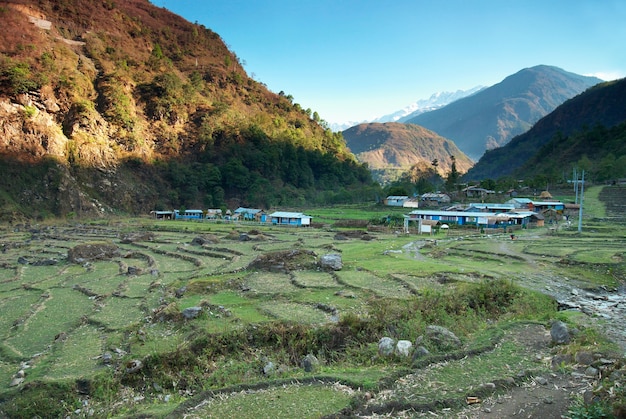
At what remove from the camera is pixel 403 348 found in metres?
12.5

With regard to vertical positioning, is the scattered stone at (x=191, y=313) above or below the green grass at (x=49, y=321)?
above

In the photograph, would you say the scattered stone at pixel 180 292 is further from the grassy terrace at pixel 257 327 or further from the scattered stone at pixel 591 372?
the scattered stone at pixel 591 372

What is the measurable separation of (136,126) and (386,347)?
94947 millimetres

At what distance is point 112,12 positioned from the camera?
411ft

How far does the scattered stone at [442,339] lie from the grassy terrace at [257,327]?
0.36 m

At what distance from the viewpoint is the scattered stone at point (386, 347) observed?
501 inches

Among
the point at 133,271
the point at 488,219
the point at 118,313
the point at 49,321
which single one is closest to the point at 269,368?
the point at 118,313

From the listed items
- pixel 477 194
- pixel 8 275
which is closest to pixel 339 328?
pixel 8 275

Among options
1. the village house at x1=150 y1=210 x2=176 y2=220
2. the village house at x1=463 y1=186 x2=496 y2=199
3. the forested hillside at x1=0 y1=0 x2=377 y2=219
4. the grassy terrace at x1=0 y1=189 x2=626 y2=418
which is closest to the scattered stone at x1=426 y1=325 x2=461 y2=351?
the grassy terrace at x1=0 y1=189 x2=626 y2=418

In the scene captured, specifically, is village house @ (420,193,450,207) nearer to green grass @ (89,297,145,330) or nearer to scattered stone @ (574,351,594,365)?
green grass @ (89,297,145,330)

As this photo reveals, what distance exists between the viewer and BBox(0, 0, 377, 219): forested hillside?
239 ft

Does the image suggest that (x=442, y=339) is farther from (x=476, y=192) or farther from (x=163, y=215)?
(x=476, y=192)

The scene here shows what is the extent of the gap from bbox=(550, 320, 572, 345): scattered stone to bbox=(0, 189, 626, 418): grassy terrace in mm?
701

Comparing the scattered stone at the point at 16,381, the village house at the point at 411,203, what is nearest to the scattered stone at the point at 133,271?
the scattered stone at the point at 16,381
